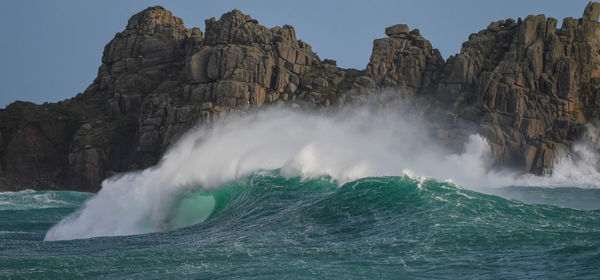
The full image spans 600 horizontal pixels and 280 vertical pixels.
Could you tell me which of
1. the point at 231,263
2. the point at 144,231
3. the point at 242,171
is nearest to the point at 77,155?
the point at 242,171

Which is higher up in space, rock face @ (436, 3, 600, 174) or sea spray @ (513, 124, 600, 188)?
rock face @ (436, 3, 600, 174)

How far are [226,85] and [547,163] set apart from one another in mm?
34379

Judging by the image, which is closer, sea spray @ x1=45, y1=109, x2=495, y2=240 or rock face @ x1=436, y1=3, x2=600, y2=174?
sea spray @ x1=45, y1=109, x2=495, y2=240

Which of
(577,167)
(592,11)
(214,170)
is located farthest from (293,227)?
(592,11)

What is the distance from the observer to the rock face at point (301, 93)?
59.5 m

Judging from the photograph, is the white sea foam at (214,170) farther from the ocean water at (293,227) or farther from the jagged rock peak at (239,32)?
the jagged rock peak at (239,32)

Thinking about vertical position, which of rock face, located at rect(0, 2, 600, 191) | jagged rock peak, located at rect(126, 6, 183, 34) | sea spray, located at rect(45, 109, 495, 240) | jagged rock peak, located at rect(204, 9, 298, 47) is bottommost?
sea spray, located at rect(45, 109, 495, 240)

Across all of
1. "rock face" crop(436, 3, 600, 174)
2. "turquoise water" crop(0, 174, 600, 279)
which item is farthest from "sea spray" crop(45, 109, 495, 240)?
"rock face" crop(436, 3, 600, 174)

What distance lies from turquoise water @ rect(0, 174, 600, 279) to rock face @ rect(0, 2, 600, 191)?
41.5 meters

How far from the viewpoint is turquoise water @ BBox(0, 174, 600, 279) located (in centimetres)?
1075

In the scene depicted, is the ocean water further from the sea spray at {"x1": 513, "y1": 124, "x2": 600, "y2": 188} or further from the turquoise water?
the sea spray at {"x1": 513, "y1": 124, "x2": 600, "y2": 188}

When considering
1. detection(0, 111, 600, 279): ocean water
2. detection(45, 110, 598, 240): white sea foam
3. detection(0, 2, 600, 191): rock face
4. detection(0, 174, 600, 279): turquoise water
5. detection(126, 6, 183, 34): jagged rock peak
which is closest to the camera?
detection(0, 174, 600, 279): turquoise water

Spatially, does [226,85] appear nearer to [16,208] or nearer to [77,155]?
[77,155]

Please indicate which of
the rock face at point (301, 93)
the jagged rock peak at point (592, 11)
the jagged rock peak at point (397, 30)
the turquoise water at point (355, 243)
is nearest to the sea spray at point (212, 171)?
the turquoise water at point (355, 243)
